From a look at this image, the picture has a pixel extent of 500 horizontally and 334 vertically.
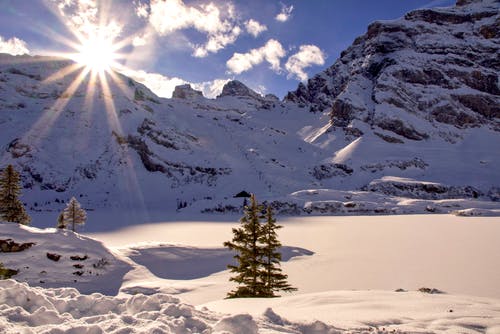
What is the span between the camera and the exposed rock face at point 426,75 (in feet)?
364

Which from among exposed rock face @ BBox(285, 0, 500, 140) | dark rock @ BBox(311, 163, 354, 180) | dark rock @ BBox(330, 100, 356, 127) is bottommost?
dark rock @ BBox(311, 163, 354, 180)

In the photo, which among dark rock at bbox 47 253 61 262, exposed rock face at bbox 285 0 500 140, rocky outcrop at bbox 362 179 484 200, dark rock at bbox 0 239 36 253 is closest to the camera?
dark rock at bbox 0 239 36 253

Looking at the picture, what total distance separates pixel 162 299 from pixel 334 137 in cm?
10835

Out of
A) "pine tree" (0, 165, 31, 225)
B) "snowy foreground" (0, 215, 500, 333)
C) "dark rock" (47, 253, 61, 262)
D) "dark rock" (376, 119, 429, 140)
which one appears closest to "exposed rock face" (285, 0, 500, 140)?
"dark rock" (376, 119, 429, 140)

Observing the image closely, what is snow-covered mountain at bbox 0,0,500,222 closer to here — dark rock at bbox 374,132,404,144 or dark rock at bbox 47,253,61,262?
dark rock at bbox 374,132,404,144

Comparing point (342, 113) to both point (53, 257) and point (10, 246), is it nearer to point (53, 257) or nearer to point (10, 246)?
point (53, 257)

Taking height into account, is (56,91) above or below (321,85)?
below

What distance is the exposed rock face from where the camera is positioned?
111 metres

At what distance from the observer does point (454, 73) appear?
4818 inches

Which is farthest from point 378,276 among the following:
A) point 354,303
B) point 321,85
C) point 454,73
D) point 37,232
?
point 321,85

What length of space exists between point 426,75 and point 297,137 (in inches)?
2133

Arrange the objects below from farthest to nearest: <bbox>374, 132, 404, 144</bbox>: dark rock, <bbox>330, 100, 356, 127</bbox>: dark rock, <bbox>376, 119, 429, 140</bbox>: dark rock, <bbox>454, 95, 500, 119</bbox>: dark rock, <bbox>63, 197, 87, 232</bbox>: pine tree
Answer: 1. <bbox>330, 100, 356, 127</bbox>: dark rock
2. <bbox>454, 95, 500, 119</bbox>: dark rock
3. <bbox>376, 119, 429, 140</bbox>: dark rock
4. <bbox>374, 132, 404, 144</bbox>: dark rock
5. <bbox>63, 197, 87, 232</bbox>: pine tree

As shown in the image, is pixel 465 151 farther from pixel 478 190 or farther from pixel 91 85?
pixel 91 85

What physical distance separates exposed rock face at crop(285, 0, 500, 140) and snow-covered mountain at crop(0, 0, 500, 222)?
479 millimetres
